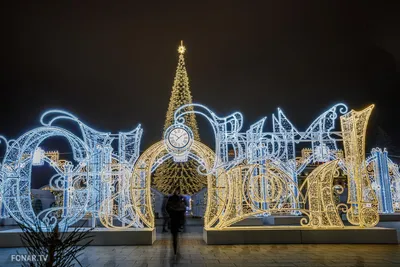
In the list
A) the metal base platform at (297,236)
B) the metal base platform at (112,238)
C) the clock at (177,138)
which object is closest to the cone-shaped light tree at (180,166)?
the clock at (177,138)

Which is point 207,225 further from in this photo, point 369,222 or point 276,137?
point 276,137

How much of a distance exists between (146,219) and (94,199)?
2.09 m

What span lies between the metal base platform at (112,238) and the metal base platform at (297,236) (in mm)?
1802

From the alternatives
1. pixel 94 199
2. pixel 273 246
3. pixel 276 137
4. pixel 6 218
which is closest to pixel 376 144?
pixel 276 137

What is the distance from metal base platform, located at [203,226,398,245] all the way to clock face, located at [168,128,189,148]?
259 centimetres

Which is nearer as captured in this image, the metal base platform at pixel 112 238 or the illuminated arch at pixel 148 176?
the metal base platform at pixel 112 238

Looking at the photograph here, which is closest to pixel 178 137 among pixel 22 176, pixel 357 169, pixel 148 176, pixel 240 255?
pixel 148 176

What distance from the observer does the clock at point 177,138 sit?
10.5 metres

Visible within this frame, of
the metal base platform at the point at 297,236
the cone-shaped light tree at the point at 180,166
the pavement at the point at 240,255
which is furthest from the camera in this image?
the cone-shaped light tree at the point at 180,166

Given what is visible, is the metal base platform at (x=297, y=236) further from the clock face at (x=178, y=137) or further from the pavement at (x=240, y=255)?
the clock face at (x=178, y=137)

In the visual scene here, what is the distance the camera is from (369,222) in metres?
10.5

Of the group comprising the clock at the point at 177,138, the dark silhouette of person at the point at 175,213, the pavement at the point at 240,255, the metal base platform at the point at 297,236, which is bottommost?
Result: the pavement at the point at 240,255

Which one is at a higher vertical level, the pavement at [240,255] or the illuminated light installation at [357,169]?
the illuminated light installation at [357,169]

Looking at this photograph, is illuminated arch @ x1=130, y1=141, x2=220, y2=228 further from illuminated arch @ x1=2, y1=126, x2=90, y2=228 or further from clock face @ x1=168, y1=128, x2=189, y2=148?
illuminated arch @ x1=2, y1=126, x2=90, y2=228
